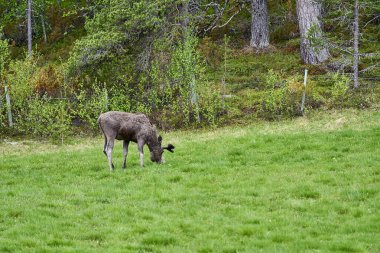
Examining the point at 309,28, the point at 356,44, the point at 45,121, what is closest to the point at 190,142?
the point at 45,121

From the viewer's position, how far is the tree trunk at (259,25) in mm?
42375

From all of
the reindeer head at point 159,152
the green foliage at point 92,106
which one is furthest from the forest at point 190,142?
the green foliage at point 92,106

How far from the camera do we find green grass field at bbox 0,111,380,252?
13710 millimetres

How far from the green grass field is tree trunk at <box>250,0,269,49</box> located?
17097 millimetres

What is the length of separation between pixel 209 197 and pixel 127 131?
4997 mm

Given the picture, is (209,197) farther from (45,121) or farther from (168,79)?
(168,79)

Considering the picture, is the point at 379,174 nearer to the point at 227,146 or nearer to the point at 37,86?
the point at 227,146

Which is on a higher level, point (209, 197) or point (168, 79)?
point (168, 79)

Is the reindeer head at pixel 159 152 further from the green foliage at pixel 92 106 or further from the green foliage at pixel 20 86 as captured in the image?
the green foliage at pixel 20 86

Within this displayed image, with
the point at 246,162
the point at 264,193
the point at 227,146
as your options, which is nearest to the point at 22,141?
the point at 227,146

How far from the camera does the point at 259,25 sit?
43.0m

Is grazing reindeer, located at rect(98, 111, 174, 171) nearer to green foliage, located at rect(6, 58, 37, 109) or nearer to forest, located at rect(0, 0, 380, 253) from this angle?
forest, located at rect(0, 0, 380, 253)

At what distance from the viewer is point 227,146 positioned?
983 inches

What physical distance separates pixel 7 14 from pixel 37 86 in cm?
1700
